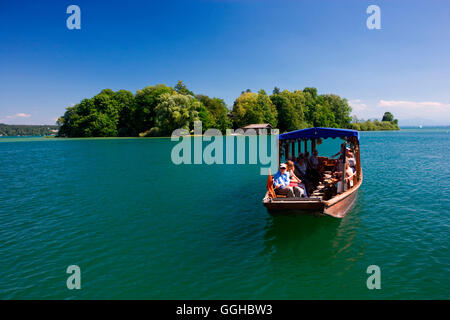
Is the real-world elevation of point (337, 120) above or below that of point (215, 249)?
above

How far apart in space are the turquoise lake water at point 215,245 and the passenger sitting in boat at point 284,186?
1.77 metres

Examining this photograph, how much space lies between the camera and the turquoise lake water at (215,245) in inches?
315

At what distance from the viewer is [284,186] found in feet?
39.1

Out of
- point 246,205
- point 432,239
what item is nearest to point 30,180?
point 246,205

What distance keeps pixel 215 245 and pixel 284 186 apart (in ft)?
12.8

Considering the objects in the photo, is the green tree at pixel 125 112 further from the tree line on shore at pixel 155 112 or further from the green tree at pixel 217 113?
the green tree at pixel 217 113

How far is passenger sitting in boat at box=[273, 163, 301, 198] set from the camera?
11.7 meters

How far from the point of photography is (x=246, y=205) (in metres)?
16.3

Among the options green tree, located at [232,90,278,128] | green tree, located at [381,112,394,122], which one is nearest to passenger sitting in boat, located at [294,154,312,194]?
green tree, located at [232,90,278,128]

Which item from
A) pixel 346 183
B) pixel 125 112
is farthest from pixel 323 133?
pixel 125 112

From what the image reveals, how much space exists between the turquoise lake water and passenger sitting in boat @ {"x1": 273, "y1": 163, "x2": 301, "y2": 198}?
5.80 ft

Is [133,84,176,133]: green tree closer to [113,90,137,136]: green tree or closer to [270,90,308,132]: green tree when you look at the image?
[113,90,137,136]: green tree

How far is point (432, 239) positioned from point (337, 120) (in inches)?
5381
